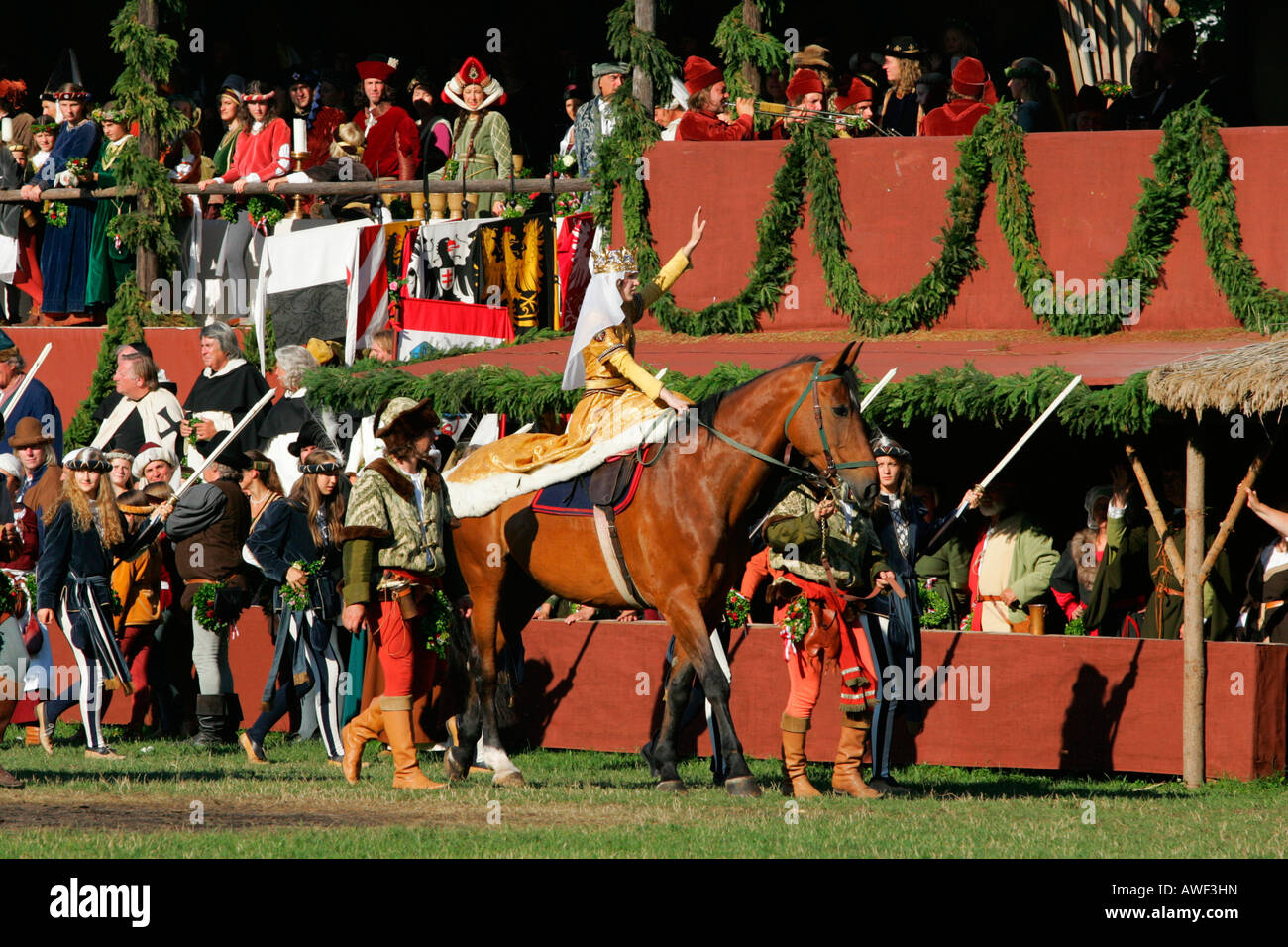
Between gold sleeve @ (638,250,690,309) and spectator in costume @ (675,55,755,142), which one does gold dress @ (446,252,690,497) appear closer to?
gold sleeve @ (638,250,690,309)

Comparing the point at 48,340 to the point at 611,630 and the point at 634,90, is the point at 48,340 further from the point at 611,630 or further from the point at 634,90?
the point at 611,630

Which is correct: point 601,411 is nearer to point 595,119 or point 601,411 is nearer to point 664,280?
point 664,280

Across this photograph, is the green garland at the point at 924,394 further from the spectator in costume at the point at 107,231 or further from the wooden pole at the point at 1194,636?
the spectator in costume at the point at 107,231

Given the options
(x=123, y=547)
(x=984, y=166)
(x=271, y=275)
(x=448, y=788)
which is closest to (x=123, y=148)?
(x=271, y=275)

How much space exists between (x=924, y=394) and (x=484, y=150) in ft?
23.0

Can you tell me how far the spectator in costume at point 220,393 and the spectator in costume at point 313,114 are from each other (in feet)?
9.96

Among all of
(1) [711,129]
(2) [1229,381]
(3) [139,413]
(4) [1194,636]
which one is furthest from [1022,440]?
(3) [139,413]

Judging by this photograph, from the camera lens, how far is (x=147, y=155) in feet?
66.3

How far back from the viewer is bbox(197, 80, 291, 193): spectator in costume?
65.3 ft

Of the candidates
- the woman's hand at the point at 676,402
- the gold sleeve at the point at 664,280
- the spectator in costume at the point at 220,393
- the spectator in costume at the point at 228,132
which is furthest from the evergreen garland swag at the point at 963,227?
the woman's hand at the point at 676,402

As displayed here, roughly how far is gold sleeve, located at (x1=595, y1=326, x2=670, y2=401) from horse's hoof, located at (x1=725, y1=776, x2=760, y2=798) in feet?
7.48

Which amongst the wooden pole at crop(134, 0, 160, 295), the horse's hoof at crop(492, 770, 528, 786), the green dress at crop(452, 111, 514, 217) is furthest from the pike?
the wooden pole at crop(134, 0, 160, 295)

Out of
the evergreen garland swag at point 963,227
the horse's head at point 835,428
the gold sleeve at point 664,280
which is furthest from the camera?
the evergreen garland swag at point 963,227

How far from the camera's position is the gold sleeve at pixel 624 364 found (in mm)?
11859
